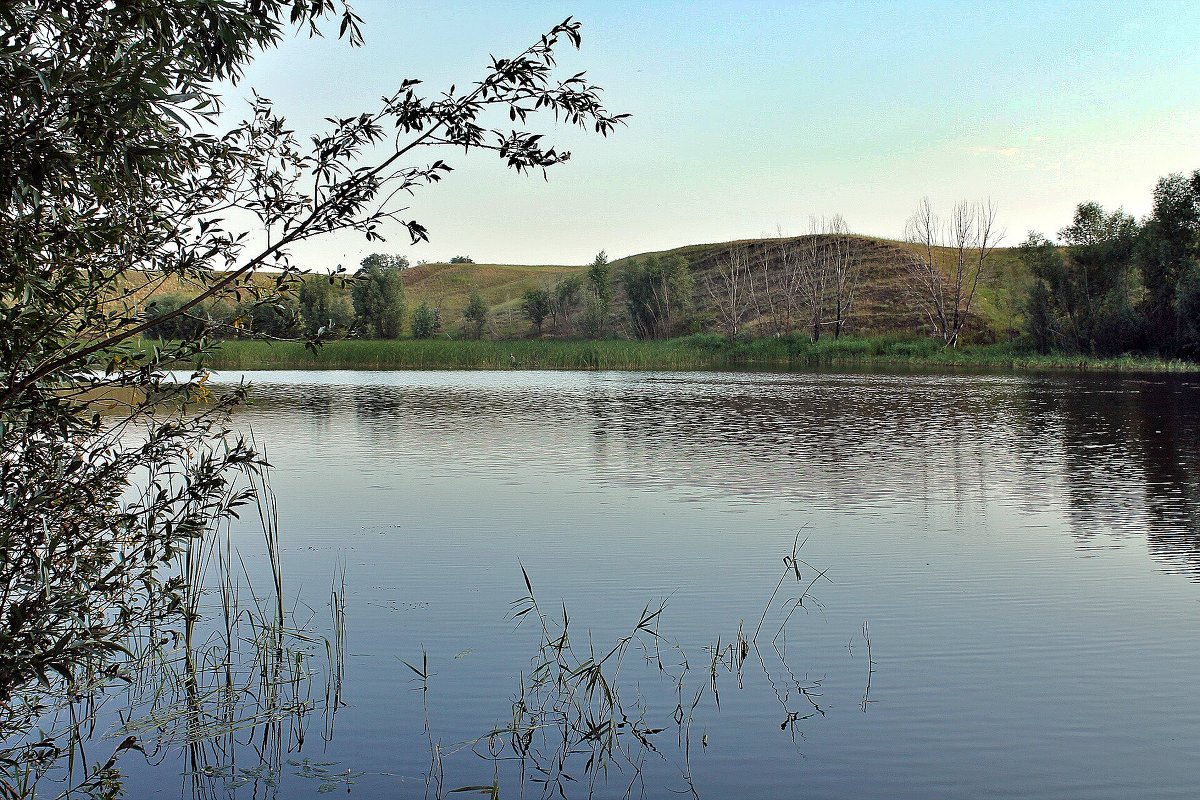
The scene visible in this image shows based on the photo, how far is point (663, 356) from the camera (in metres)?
59.3

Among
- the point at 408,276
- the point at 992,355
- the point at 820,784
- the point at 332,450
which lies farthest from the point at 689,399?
the point at 408,276

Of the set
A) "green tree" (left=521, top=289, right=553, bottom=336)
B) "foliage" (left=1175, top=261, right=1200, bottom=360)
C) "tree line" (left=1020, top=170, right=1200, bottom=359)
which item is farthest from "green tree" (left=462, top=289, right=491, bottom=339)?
"foliage" (left=1175, top=261, right=1200, bottom=360)

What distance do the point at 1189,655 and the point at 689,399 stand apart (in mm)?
24399

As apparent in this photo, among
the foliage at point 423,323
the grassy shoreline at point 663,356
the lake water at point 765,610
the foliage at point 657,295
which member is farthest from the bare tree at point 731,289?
the lake water at point 765,610

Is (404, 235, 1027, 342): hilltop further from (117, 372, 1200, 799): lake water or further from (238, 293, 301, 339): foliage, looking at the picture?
(238, 293, 301, 339): foliage

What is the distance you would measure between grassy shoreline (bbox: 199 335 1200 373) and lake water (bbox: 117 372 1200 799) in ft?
110

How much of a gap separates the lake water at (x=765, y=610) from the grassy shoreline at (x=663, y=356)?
110ft

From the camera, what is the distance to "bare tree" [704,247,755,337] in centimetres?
8194

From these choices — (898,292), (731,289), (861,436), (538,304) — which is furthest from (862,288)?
(861,436)

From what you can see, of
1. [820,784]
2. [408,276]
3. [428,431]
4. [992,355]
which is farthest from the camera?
[408,276]

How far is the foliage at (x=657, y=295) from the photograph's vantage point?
274ft

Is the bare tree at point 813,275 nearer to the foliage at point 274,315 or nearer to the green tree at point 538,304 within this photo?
the green tree at point 538,304

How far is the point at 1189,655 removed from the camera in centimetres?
705

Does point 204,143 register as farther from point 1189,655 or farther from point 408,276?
point 408,276
